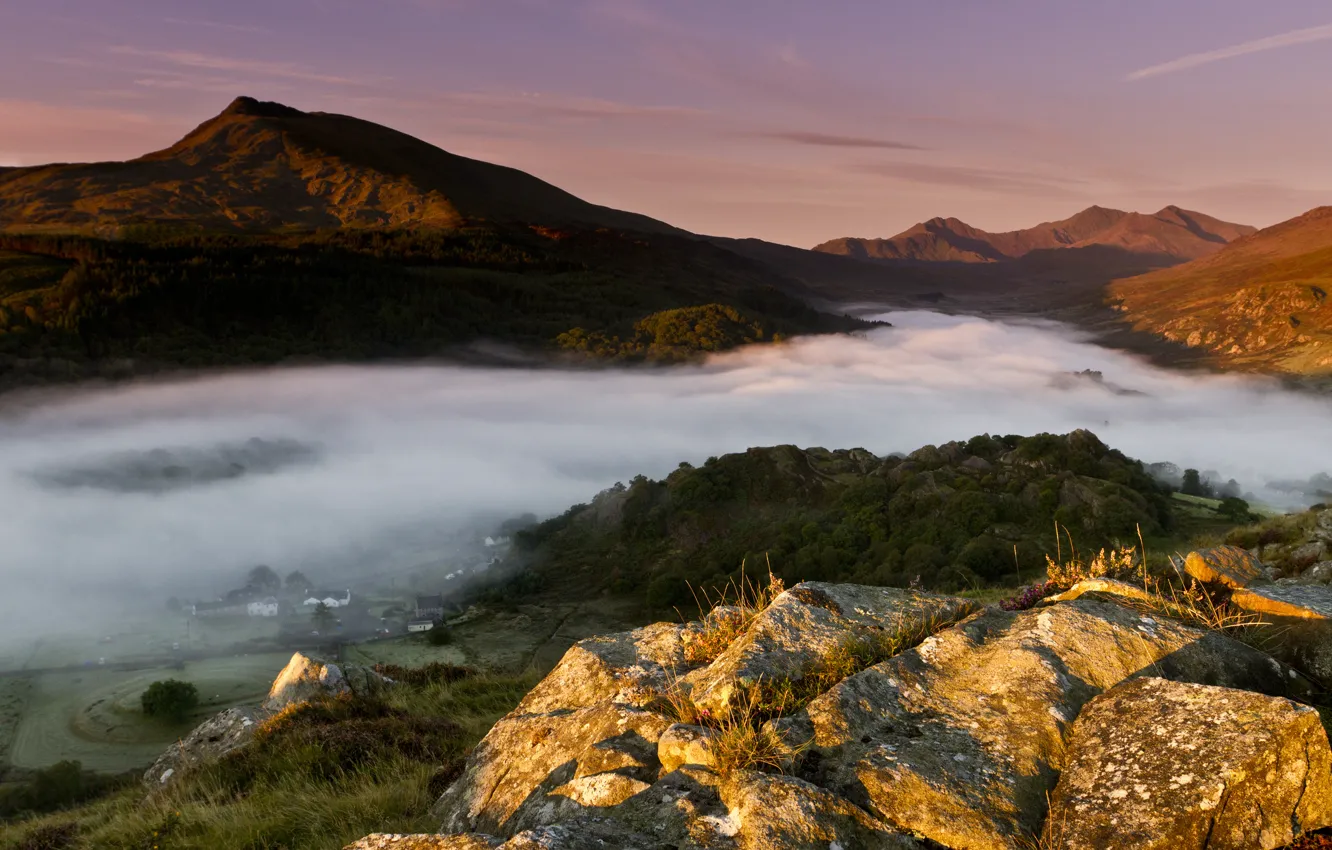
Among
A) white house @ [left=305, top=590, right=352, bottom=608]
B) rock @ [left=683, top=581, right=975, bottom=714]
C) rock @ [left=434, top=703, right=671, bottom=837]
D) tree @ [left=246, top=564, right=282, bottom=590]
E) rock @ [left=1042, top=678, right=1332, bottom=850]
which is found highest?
rock @ [left=1042, top=678, right=1332, bottom=850]

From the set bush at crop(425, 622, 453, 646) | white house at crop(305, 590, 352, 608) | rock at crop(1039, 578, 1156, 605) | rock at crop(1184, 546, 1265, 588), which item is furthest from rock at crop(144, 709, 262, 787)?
white house at crop(305, 590, 352, 608)

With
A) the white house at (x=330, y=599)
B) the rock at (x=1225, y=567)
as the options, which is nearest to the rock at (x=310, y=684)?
the rock at (x=1225, y=567)

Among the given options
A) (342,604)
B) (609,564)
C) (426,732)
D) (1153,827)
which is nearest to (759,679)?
(1153,827)

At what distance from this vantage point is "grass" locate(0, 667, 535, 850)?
23.8 ft

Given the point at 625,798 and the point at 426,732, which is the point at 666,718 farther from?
the point at 426,732

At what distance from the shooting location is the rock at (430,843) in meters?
4.22

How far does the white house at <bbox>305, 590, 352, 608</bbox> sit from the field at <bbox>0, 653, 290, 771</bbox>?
32107mm

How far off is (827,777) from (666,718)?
4.90 ft

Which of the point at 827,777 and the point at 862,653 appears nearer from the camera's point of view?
the point at 827,777

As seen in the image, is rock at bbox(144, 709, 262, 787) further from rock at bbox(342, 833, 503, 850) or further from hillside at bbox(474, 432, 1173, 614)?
hillside at bbox(474, 432, 1173, 614)

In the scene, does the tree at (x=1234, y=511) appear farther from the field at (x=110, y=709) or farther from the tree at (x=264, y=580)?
the tree at (x=264, y=580)

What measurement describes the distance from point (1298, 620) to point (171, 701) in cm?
7634

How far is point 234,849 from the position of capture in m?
7.00

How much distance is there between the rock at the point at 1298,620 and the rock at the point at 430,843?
248 inches
